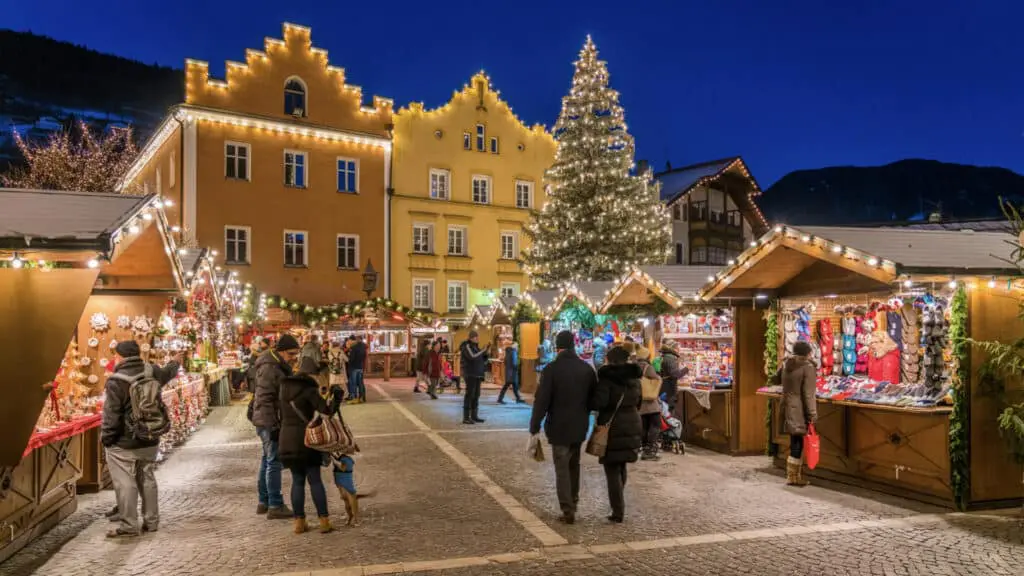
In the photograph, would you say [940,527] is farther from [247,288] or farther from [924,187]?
[924,187]

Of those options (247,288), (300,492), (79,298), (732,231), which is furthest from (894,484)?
(732,231)

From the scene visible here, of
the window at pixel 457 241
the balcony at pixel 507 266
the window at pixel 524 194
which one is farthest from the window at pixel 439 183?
the balcony at pixel 507 266

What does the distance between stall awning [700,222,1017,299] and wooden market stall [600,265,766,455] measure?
86 centimetres

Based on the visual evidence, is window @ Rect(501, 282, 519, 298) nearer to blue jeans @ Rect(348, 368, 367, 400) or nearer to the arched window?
the arched window

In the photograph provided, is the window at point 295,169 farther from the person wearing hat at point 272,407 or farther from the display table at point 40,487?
the person wearing hat at point 272,407

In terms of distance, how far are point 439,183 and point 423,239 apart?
106 inches

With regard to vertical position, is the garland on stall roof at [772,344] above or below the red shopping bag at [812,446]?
above

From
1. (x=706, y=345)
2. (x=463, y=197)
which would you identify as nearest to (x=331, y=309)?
(x=463, y=197)

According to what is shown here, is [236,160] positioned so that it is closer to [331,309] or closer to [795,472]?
[331,309]

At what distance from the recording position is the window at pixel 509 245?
36188 mm

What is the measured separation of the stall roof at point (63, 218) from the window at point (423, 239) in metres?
26.5

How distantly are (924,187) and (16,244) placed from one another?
120m

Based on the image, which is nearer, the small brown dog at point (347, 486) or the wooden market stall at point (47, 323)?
the wooden market stall at point (47, 323)

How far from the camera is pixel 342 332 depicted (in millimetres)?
28047
